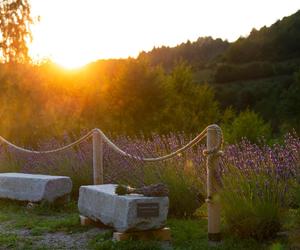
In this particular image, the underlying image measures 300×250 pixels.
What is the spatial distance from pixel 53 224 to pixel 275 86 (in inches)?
1917

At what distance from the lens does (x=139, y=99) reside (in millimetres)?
29844

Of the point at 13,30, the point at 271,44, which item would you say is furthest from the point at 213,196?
the point at 271,44

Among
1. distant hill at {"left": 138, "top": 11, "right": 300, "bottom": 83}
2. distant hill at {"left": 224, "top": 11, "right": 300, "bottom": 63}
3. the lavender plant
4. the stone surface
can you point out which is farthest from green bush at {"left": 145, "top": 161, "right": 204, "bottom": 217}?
distant hill at {"left": 224, "top": 11, "right": 300, "bottom": 63}

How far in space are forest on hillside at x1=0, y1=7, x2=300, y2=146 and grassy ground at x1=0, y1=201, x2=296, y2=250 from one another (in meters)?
7.83

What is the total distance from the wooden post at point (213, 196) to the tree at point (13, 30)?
Answer: 21.6 meters

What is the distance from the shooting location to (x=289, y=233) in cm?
573

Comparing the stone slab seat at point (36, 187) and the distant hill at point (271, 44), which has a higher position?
Answer: the distant hill at point (271, 44)

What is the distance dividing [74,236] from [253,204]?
7.56 ft

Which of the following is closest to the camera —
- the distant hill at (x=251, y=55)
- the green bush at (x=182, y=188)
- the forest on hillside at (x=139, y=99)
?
the green bush at (x=182, y=188)

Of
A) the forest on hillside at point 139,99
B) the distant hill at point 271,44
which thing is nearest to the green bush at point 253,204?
the forest on hillside at point 139,99

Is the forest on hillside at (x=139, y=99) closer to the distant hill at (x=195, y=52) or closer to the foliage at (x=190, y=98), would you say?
the foliage at (x=190, y=98)

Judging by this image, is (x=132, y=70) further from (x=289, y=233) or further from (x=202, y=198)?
(x=289, y=233)

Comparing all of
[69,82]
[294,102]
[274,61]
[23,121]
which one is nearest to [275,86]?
[274,61]

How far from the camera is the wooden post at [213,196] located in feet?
20.9
